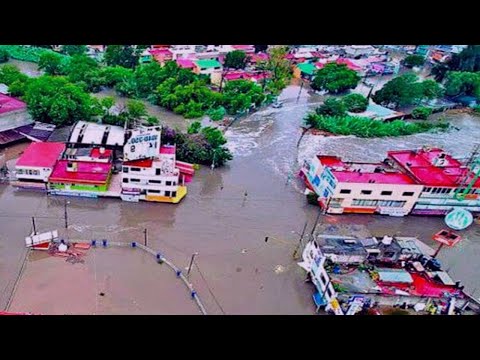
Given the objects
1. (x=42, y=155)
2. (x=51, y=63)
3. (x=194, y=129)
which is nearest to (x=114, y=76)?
(x=51, y=63)

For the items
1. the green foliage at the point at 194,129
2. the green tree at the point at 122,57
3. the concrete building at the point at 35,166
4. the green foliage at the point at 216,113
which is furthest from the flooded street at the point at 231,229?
the green tree at the point at 122,57

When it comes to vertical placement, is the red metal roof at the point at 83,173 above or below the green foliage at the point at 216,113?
below

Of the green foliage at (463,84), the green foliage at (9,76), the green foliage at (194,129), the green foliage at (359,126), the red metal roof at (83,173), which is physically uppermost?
the green foliage at (463,84)

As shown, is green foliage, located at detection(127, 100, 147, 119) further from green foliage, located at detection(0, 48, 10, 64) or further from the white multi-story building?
green foliage, located at detection(0, 48, 10, 64)

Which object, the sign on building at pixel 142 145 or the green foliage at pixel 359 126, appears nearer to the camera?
the sign on building at pixel 142 145

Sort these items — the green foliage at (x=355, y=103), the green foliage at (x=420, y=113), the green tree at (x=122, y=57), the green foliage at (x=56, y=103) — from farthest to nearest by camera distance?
1. the green tree at (x=122, y=57)
2. the green foliage at (x=420, y=113)
3. the green foliage at (x=355, y=103)
4. the green foliage at (x=56, y=103)

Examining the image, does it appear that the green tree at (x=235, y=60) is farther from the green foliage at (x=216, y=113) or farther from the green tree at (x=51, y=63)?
the green tree at (x=51, y=63)
